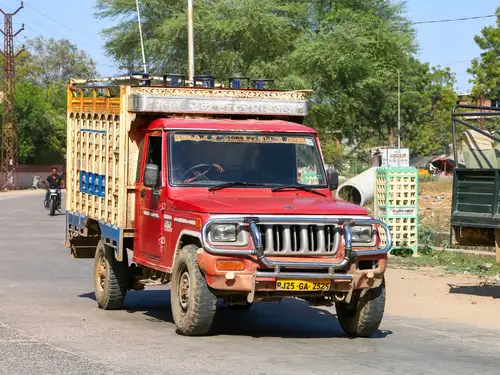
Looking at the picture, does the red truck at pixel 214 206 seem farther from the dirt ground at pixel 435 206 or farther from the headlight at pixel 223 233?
the dirt ground at pixel 435 206

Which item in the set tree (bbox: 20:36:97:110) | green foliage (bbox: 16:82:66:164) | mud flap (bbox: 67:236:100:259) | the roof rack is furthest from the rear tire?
tree (bbox: 20:36:97:110)

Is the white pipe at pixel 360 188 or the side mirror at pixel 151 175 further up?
the side mirror at pixel 151 175

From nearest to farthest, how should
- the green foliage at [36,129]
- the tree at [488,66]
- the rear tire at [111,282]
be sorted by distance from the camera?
the rear tire at [111,282], the tree at [488,66], the green foliage at [36,129]

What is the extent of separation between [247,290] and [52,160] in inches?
3138

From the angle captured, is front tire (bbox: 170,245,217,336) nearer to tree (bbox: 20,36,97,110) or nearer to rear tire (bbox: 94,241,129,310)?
rear tire (bbox: 94,241,129,310)

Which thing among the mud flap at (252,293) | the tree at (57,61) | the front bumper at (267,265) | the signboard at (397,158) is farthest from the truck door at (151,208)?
the tree at (57,61)

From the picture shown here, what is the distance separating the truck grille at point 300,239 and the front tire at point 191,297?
0.76m

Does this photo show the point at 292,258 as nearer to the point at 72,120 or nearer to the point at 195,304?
the point at 195,304

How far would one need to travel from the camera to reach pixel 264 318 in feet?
42.2

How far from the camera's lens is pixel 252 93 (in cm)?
1288

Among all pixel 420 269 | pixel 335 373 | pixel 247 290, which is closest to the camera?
pixel 335 373

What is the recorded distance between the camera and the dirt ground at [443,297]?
13.8 meters

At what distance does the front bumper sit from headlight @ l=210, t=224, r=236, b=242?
62 mm

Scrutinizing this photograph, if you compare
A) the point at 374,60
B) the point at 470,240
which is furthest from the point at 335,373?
the point at 374,60
